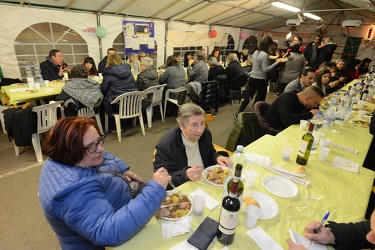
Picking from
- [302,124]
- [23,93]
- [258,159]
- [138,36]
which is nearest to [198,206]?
[258,159]

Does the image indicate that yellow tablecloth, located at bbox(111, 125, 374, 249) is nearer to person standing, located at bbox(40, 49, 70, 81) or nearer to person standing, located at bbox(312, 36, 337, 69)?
person standing, located at bbox(40, 49, 70, 81)

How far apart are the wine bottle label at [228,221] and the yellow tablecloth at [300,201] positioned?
0.09 metres

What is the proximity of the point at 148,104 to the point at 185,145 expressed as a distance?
252cm

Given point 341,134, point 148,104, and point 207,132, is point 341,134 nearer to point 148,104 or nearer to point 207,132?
point 207,132

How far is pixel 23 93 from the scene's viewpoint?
3.15m

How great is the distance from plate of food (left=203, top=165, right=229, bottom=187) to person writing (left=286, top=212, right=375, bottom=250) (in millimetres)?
504

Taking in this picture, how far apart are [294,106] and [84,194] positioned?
96.1 inches

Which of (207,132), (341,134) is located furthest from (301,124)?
(207,132)

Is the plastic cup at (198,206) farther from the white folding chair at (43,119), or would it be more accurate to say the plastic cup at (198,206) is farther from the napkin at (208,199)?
the white folding chair at (43,119)

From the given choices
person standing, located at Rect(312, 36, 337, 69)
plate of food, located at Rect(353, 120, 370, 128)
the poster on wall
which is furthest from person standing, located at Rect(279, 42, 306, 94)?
the poster on wall

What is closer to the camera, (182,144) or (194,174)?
(194,174)

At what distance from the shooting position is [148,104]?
4.05 metres

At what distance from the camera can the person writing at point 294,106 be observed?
8.09 ft

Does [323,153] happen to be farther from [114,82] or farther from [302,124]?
[114,82]
